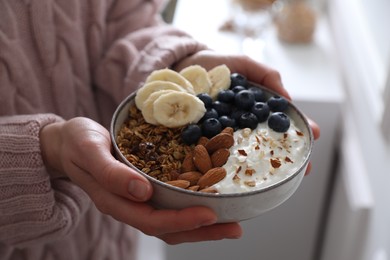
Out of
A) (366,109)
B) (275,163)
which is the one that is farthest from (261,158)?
(366,109)

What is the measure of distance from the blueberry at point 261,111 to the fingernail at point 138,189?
6.1 inches

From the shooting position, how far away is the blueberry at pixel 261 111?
22.5 inches

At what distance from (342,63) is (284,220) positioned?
334 mm

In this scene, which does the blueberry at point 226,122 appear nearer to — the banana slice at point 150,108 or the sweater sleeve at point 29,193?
the banana slice at point 150,108

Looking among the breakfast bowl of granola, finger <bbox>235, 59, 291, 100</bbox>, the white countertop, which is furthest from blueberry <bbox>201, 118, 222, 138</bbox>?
the white countertop

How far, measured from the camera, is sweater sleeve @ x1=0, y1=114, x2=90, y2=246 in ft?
1.90

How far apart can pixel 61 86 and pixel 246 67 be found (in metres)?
0.23

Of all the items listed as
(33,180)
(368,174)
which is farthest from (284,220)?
(33,180)

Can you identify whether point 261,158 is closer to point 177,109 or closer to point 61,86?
point 177,109

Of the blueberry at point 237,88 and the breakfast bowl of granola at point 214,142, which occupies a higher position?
the blueberry at point 237,88

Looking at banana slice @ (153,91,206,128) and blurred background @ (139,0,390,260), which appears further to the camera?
blurred background @ (139,0,390,260)

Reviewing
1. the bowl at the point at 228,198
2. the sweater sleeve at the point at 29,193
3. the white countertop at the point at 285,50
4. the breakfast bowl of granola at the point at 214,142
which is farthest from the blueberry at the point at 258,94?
the white countertop at the point at 285,50

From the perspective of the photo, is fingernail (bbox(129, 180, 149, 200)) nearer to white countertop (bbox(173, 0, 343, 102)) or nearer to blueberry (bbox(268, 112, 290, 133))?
blueberry (bbox(268, 112, 290, 133))

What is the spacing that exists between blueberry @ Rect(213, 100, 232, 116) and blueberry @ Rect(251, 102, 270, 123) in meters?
0.02
